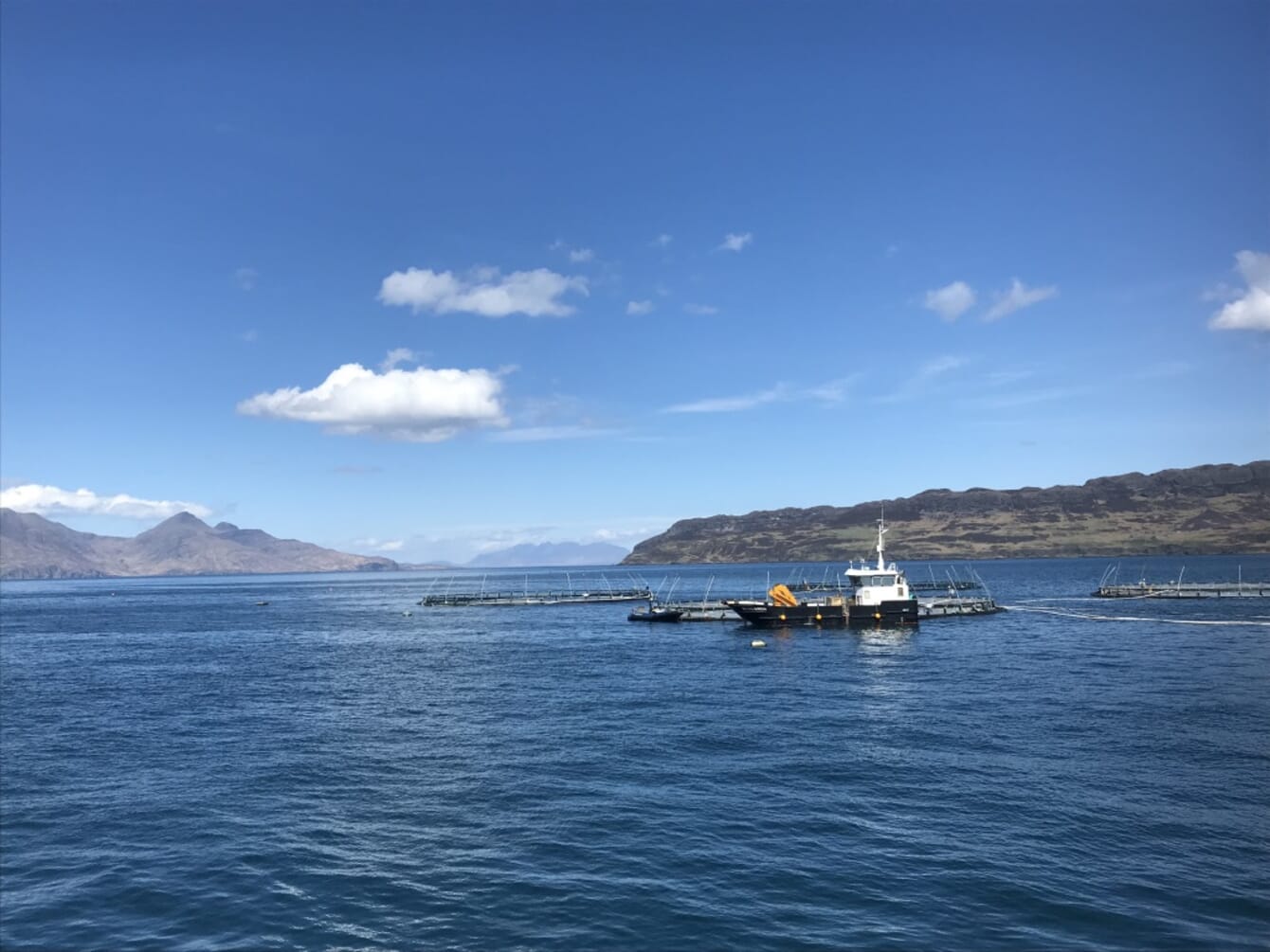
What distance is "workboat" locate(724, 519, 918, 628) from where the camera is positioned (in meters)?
101

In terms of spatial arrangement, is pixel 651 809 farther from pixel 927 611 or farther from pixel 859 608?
pixel 927 611

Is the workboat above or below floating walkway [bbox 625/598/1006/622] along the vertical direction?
above

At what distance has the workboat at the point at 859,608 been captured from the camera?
101062mm

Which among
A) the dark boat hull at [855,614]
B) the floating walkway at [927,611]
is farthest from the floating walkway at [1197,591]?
the dark boat hull at [855,614]

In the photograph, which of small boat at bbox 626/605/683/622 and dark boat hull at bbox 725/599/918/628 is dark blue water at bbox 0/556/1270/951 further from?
small boat at bbox 626/605/683/622

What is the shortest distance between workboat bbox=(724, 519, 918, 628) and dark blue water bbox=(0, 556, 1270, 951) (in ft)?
102

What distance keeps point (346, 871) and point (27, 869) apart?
1111 cm

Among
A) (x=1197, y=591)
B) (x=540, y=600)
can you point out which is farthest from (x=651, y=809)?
(x=540, y=600)

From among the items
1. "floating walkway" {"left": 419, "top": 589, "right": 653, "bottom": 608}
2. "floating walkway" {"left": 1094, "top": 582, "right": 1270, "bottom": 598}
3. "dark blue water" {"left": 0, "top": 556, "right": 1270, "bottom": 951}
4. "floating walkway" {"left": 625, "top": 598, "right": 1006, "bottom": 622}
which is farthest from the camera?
"floating walkway" {"left": 419, "top": 589, "right": 653, "bottom": 608}

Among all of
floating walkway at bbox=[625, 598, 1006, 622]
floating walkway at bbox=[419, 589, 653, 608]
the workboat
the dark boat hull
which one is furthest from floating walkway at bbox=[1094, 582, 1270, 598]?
floating walkway at bbox=[419, 589, 653, 608]

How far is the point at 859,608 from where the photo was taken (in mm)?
101562

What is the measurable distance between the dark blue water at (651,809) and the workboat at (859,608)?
3106 centimetres

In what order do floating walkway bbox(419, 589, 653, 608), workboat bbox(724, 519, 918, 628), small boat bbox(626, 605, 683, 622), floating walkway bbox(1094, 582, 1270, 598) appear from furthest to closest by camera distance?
1. floating walkway bbox(419, 589, 653, 608)
2. floating walkway bbox(1094, 582, 1270, 598)
3. small boat bbox(626, 605, 683, 622)
4. workboat bbox(724, 519, 918, 628)

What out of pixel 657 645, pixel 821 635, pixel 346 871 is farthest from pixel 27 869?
pixel 821 635
